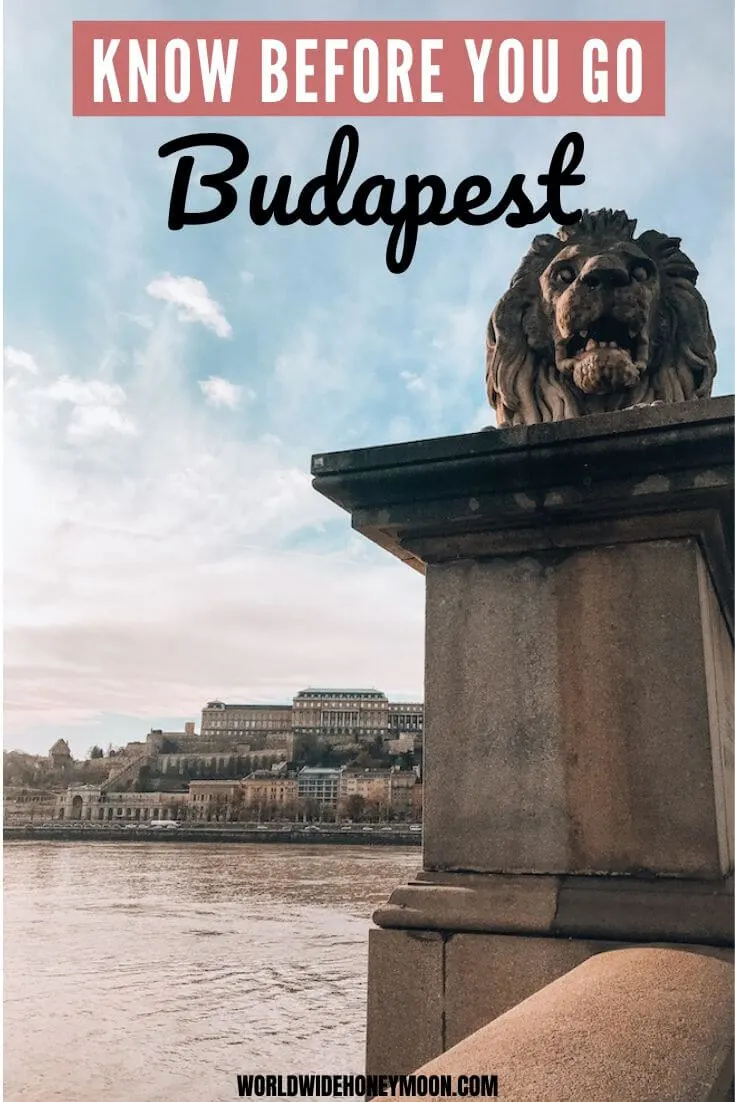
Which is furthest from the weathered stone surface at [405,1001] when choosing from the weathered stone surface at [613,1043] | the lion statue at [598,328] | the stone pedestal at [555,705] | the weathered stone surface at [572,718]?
the lion statue at [598,328]

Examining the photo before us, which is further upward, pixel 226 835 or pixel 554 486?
pixel 554 486

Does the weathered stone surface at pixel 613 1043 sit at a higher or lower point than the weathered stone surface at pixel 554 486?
lower

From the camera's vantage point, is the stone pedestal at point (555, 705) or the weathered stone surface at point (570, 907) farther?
the stone pedestal at point (555, 705)

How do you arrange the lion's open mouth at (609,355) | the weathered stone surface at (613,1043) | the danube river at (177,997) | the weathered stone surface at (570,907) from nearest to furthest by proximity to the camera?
the weathered stone surface at (613,1043), the weathered stone surface at (570,907), the lion's open mouth at (609,355), the danube river at (177,997)

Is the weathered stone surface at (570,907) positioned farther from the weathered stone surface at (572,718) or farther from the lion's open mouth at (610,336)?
the lion's open mouth at (610,336)

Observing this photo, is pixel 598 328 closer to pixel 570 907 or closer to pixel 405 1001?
pixel 570 907

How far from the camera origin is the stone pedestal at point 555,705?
227cm

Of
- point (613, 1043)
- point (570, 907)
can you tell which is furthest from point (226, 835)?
point (613, 1043)

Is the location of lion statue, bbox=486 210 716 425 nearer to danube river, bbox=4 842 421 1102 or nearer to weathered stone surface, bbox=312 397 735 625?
weathered stone surface, bbox=312 397 735 625

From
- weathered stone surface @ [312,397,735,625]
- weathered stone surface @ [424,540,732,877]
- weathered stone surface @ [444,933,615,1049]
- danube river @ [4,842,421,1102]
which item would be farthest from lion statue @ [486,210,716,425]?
danube river @ [4,842,421,1102]

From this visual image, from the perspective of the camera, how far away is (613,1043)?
1419mm

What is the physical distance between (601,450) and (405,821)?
105 meters

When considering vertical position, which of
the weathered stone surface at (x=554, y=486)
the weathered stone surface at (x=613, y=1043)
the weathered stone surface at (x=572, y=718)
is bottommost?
the weathered stone surface at (x=613, y=1043)

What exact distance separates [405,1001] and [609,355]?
1916 millimetres
